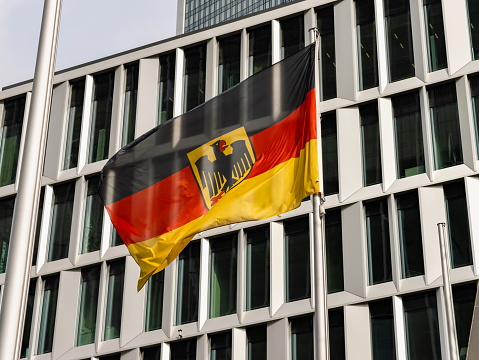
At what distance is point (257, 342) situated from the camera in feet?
Result: 98.5

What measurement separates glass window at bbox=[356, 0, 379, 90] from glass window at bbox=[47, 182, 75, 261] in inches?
491

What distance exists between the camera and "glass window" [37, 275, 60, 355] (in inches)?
1340

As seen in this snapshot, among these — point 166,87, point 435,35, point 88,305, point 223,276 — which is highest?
point 166,87

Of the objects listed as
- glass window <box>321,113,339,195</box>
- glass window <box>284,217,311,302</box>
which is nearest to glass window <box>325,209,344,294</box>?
glass window <box>284,217,311,302</box>

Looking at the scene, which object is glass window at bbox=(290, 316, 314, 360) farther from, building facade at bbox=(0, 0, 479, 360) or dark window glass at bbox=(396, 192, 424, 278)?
dark window glass at bbox=(396, 192, 424, 278)

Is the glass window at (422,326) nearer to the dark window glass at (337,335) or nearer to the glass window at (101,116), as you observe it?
the dark window glass at (337,335)

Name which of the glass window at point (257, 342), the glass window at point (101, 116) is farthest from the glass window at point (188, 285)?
the glass window at point (101, 116)

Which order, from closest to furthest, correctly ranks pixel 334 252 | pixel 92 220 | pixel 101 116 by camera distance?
pixel 334 252 → pixel 92 220 → pixel 101 116

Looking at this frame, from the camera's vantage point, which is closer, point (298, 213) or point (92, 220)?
point (298, 213)

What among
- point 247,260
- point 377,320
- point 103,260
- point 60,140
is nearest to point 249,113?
point 377,320

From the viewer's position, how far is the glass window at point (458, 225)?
2744 centimetres

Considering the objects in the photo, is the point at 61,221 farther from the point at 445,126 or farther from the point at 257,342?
the point at 445,126

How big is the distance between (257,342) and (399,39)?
37.6 feet

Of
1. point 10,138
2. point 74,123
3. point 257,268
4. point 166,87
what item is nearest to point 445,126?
point 257,268
